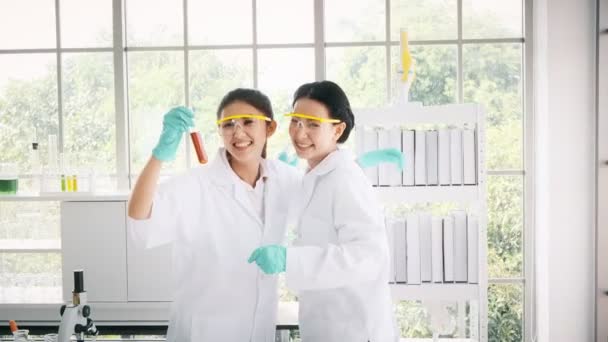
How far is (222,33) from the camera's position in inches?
137

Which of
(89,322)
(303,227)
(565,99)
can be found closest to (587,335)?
(565,99)

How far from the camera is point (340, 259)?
1591 mm

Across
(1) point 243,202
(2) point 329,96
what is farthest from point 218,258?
(2) point 329,96

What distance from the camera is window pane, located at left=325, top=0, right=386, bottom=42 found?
11.2ft

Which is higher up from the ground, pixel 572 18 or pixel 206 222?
pixel 572 18

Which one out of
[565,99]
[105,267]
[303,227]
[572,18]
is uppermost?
[572,18]

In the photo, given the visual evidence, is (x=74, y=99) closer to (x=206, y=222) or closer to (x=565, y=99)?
(x=206, y=222)

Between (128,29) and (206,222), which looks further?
(128,29)

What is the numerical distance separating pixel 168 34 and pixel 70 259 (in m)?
1.36

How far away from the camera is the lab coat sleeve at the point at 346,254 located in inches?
62.7

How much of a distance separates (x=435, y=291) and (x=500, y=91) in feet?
4.47

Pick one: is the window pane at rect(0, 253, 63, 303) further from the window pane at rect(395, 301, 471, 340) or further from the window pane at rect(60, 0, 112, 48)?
the window pane at rect(395, 301, 471, 340)

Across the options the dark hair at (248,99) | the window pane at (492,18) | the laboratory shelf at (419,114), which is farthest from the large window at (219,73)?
the dark hair at (248,99)

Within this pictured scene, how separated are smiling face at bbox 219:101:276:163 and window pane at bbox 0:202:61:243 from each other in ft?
6.96
